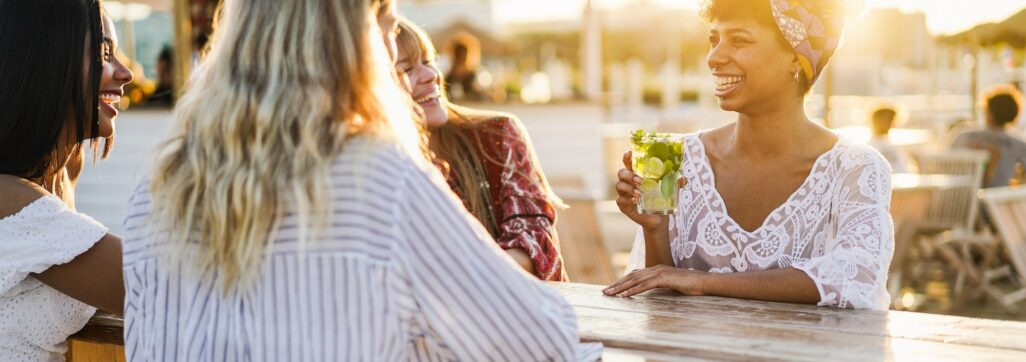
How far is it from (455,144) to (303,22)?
58.3 inches

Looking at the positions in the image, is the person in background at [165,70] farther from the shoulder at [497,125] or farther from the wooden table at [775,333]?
the wooden table at [775,333]

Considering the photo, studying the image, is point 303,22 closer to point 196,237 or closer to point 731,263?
point 196,237

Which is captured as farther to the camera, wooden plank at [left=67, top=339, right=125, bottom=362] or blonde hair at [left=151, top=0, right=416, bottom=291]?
wooden plank at [left=67, top=339, right=125, bottom=362]

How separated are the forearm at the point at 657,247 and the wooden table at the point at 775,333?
0.88ft

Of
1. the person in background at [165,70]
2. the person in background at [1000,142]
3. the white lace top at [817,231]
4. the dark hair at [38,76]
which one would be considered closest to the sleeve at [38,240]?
the dark hair at [38,76]

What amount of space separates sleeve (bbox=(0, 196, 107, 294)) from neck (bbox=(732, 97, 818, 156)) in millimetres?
1423

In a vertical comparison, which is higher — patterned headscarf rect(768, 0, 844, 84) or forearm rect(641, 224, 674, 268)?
patterned headscarf rect(768, 0, 844, 84)

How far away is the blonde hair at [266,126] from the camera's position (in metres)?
1.39

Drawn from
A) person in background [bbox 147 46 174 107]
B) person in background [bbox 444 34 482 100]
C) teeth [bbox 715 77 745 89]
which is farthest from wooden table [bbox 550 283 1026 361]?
person in background [bbox 147 46 174 107]

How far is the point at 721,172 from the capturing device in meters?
2.46

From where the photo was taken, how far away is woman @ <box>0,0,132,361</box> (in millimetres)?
1938

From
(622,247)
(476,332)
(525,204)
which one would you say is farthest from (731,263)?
(622,247)

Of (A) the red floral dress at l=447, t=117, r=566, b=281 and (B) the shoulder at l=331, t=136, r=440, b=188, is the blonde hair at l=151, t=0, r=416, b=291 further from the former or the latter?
(A) the red floral dress at l=447, t=117, r=566, b=281

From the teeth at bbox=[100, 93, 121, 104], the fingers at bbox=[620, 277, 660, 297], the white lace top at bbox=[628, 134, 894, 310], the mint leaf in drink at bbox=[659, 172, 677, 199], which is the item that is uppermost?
the teeth at bbox=[100, 93, 121, 104]
